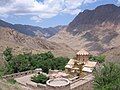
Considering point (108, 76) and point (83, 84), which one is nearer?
point (108, 76)

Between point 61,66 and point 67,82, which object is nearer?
point 67,82

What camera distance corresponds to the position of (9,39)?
4774 inches

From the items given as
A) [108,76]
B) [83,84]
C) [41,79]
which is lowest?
[41,79]

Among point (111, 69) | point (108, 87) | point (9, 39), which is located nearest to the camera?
point (108, 87)

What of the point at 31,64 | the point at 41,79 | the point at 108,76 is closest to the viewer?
the point at 108,76

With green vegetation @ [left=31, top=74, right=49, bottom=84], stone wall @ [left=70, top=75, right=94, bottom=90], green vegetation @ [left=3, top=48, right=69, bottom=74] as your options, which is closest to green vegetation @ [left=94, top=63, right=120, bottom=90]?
stone wall @ [left=70, top=75, right=94, bottom=90]

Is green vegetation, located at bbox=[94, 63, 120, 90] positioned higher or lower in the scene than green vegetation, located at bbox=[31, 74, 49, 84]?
higher

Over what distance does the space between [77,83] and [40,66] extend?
44.3 ft

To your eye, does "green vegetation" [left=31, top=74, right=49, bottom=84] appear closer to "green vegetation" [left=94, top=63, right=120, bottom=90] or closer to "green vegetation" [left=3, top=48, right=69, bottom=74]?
"green vegetation" [left=3, top=48, right=69, bottom=74]

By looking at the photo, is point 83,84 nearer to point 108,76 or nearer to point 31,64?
point 108,76

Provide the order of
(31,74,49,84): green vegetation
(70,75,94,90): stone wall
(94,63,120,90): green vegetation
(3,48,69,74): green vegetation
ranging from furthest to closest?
(3,48,69,74): green vegetation → (31,74,49,84): green vegetation → (70,75,94,90): stone wall → (94,63,120,90): green vegetation

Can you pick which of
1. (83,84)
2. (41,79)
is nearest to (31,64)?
(41,79)

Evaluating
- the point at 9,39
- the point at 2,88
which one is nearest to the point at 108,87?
the point at 2,88

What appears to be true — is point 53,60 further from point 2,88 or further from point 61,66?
point 2,88
